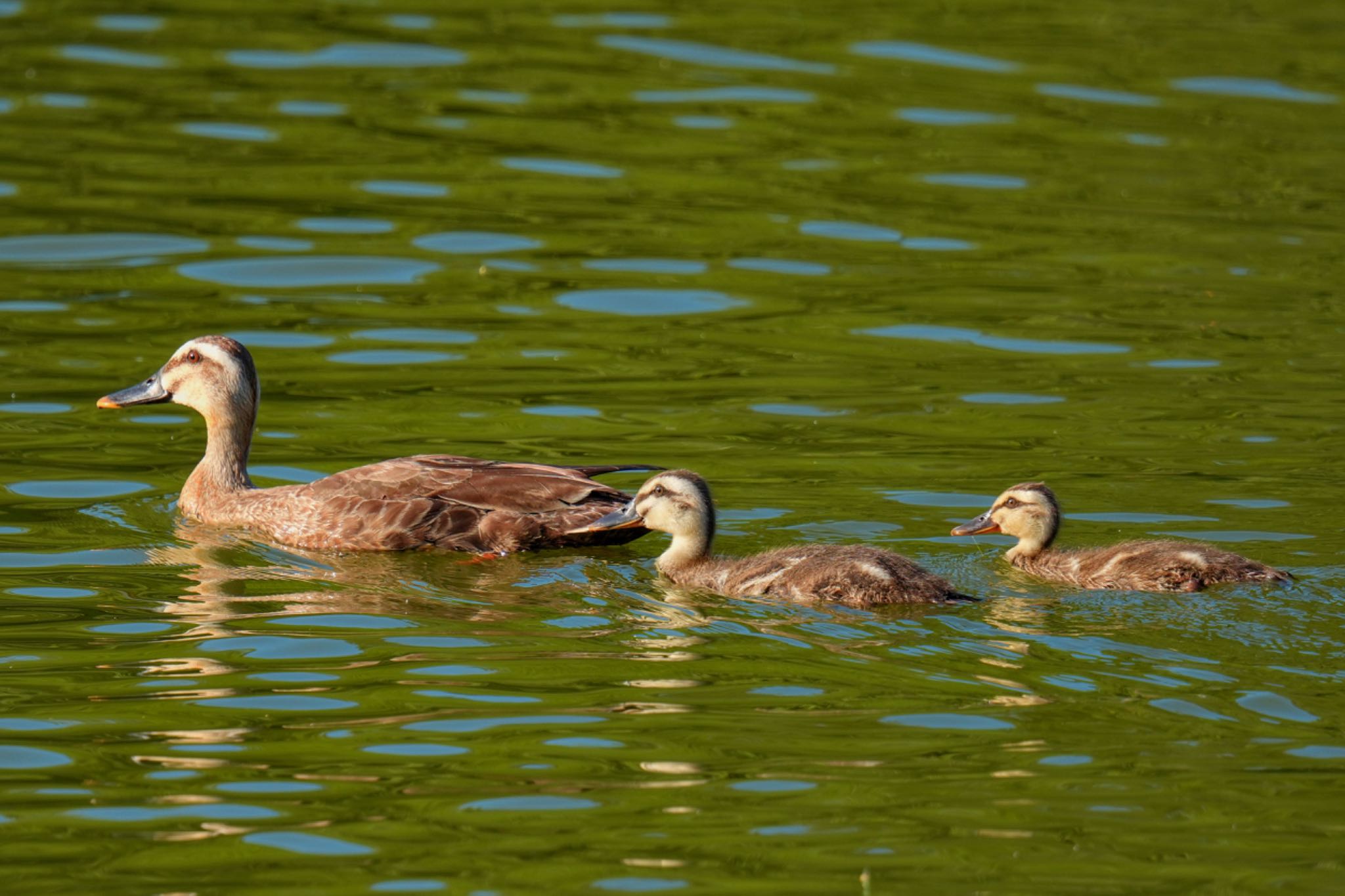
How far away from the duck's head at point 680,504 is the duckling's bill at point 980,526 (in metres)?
1.24

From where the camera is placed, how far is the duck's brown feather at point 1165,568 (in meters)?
9.78

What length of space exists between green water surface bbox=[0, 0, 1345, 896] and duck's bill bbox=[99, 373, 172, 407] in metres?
0.43

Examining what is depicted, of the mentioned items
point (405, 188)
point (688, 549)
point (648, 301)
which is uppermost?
point (405, 188)

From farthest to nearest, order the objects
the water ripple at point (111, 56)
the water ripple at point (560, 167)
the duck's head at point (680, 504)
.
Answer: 1. the water ripple at point (111, 56)
2. the water ripple at point (560, 167)
3. the duck's head at point (680, 504)

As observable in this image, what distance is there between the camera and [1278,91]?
20.8m

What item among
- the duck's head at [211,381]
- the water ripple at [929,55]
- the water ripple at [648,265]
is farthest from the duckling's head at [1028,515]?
the water ripple at [929,55]

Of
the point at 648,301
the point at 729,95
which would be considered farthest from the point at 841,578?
the point at 729,95

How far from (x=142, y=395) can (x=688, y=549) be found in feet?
12.4

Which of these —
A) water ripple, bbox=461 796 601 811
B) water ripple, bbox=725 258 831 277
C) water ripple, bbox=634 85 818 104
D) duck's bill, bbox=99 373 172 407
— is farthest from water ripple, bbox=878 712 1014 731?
water ripple, bbox=634 85 818 104

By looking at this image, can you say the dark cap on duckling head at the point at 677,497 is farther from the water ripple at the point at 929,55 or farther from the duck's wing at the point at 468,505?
the water ripple at the point at 929,55

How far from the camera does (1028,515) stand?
1051cm

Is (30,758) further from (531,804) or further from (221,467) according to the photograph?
(221,467)

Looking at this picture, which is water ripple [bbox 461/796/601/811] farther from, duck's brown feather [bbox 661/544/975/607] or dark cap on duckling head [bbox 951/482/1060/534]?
dark cap on duckling head [bbox 951/482/1060/534]

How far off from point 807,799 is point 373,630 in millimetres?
2726
